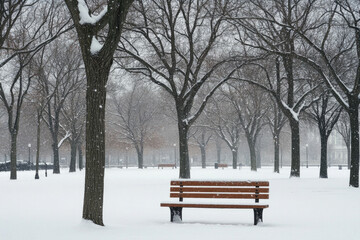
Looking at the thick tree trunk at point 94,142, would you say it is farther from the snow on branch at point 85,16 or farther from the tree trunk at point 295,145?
the tree trunk at point 295,145

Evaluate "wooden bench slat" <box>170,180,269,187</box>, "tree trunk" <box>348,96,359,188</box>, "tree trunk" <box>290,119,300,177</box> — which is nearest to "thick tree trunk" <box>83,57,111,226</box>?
"wooden bench slat" <box>170,180,269,187</box>

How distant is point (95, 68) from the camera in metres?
9.99

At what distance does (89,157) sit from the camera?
1002cm

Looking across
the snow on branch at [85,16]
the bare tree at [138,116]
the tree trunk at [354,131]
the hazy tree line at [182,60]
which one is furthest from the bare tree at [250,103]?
the snow on branch at [85,16]

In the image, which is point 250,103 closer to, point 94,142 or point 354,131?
point 354,131

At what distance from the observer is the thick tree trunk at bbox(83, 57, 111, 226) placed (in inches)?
393

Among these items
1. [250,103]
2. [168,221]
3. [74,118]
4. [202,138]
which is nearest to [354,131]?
[168,221]

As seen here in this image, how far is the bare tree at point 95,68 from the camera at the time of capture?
32.3ft

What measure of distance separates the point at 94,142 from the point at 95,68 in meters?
1.50

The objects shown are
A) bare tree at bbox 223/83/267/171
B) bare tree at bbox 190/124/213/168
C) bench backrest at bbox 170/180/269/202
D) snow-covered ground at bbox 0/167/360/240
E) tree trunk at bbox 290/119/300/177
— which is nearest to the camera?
snow-covered ground at bbox 0/167/360/240

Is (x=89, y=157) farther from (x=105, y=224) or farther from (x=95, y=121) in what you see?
(x=105, y=224)

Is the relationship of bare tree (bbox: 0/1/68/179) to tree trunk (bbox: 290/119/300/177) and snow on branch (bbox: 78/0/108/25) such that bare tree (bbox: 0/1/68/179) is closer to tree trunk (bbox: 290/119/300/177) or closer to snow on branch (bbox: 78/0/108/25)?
snow on branch (bbox: 78/0/108/25)

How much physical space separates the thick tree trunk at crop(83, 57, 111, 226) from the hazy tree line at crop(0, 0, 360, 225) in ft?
0.07

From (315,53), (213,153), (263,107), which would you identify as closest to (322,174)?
(315,53)
